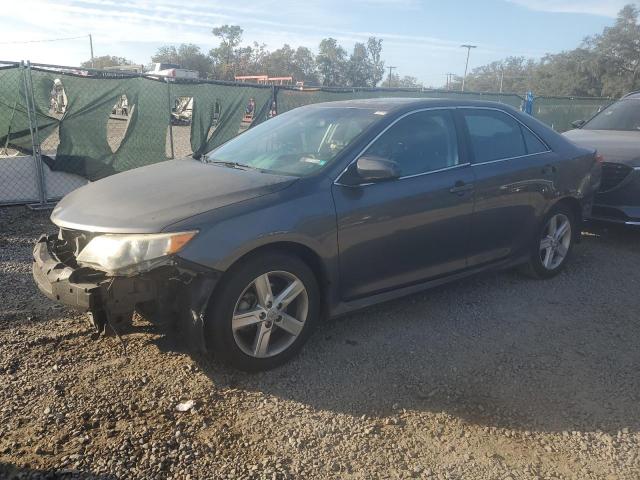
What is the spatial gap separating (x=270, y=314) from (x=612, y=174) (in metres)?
4.89

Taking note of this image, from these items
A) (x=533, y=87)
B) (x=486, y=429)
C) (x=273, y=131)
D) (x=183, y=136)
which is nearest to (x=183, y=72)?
(x=183, y=136)

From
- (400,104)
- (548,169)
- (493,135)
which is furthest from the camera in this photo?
(548,169)

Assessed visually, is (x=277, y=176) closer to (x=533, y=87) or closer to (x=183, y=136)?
(x=183, y=136)

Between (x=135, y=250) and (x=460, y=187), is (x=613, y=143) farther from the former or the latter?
(x=135, y=250)

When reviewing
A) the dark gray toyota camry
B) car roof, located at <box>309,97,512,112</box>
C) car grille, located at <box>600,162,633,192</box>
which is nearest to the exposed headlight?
the dark gray toyota camry

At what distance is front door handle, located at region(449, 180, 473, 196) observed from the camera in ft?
13.7

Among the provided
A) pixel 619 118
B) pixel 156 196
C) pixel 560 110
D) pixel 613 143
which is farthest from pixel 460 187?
pixel 560 110

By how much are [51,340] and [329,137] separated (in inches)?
95.0

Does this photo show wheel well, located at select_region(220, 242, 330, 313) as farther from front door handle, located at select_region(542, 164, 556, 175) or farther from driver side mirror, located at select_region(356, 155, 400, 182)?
front door handle, located at select_region(542, 164, 556, 175)

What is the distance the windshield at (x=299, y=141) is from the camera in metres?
3.82

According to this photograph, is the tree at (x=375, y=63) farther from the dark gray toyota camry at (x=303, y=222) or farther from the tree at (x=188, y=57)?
the dark gray toyota camry at (x=303, y=222)

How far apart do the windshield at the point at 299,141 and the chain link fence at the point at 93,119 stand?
2.94m

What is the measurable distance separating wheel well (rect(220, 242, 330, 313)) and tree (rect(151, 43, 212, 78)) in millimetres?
75364

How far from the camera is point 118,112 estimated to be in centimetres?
841
